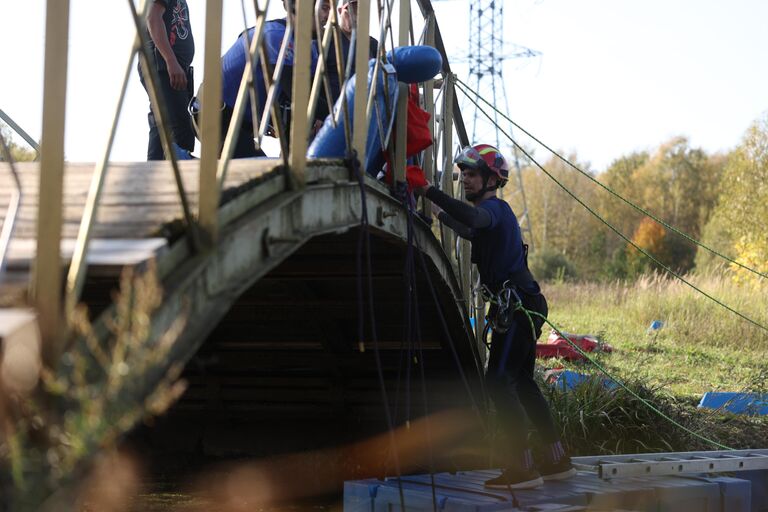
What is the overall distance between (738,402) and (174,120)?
7484 mm

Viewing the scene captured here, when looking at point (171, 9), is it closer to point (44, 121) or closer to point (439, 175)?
point (439, 175)

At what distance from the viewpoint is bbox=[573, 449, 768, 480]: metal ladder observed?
7.80m

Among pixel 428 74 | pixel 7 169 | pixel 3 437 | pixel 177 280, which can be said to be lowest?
pixel 3 437

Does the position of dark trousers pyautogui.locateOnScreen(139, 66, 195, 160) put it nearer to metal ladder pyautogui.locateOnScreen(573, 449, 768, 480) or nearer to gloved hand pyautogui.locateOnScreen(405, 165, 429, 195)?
gloved hand pyautogui.locateOnScreen(405, 165, 429, 195)

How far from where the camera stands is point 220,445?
36.7ft

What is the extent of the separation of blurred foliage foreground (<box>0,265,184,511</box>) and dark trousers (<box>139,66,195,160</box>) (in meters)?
3.86

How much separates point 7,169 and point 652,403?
765cm

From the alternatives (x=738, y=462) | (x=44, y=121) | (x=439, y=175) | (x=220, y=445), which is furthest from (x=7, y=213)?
(x=220, y=445)

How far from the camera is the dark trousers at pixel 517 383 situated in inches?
273

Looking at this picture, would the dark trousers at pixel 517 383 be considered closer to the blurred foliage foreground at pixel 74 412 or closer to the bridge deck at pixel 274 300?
the bridge deck at pixel 274 300

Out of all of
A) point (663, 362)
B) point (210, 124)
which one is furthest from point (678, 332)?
point (210, 124)

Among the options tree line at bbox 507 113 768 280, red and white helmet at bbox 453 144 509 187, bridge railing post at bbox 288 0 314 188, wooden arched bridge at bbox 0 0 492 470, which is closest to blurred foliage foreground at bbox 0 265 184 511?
wooden arched bridge at bbox 0 0 492 470

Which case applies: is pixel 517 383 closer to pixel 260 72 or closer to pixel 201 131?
pixel 260 72

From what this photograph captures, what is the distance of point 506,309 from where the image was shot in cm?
696
